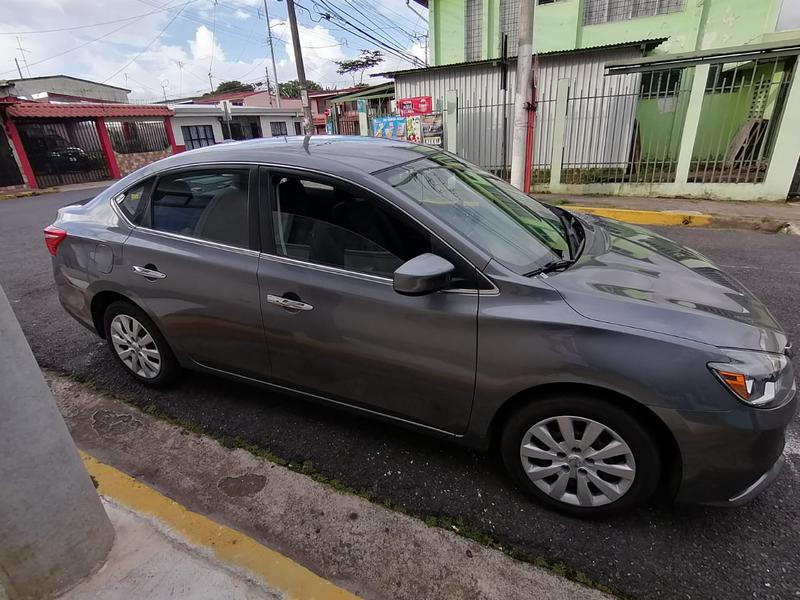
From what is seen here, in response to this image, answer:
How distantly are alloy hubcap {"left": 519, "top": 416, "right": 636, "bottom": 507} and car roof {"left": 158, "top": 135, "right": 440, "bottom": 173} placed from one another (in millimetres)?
1526

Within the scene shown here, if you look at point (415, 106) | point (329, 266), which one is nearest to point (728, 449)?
point (329, 266)

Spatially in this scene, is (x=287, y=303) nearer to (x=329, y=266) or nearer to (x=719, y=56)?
(x=329, y=266)

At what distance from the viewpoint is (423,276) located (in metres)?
1.88

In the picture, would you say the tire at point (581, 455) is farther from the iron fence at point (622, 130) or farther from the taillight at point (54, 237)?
the iron fence at point (622, 130)

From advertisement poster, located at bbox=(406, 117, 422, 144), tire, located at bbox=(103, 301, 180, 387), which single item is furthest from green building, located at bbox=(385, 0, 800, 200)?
tire, located at bbox=(103, 301, 180, 387)

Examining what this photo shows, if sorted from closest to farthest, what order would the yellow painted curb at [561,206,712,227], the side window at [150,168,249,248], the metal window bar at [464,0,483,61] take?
the side window at [150,168,249,248], the yellow painted curb at [561,206,712,227], the metal window bar at [464,0,483,61]

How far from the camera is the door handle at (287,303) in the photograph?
2.30 metres

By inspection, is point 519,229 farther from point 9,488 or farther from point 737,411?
point 9,488

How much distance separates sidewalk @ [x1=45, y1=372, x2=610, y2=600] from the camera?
1729mm

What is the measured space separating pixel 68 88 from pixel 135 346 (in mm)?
45939

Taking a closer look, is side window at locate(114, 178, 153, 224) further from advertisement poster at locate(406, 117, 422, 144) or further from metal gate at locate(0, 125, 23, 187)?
metal gate at locate(0, 125, 23, 187)

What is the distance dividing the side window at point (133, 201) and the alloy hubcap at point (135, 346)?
0.67 m

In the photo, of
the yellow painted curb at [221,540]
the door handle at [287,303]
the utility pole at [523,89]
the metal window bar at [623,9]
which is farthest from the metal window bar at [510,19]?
the yellow painted curb at [221,540]

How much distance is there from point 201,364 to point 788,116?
1036 cm
